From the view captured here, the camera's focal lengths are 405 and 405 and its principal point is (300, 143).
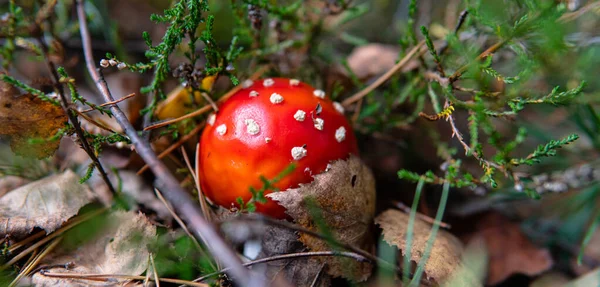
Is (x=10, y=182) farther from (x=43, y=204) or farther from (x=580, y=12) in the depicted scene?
(x=580, y=12)

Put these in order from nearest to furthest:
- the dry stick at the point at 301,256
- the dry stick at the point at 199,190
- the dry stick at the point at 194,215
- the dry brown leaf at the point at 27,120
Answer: the dry stick at the point at 194,215 → the dry stick at the point at 301,256 → the dry brown leaf at the point at 27,120 → the dry stick at the point at 199,190

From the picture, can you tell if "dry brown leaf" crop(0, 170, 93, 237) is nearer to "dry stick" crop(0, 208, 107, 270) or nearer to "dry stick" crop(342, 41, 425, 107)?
"dry stick" crop(0, 208, 107, 270)

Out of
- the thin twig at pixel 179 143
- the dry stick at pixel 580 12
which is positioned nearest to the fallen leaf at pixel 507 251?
the dry stick at pixel 580 12

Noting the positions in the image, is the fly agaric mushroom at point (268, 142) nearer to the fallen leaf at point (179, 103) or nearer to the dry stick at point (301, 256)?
the dry stick at point (301, 256)

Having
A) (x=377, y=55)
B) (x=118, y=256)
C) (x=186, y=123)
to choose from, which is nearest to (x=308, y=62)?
(x=377, y=55)

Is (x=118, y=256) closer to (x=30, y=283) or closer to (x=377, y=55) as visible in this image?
(x=30, y=283)

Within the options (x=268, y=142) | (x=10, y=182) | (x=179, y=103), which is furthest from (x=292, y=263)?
(x=10, y=182)

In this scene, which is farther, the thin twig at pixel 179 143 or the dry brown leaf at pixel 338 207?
the thin twig at pixel 179 143

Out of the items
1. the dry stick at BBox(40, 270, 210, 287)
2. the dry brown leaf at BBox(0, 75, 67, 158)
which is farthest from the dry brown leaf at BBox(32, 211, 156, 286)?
the dry brown leaf at BBox(0, 75, 67, 158)
